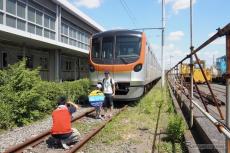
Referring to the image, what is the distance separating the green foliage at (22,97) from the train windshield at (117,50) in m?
3.06

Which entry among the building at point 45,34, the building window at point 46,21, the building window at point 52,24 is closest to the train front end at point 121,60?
the building at point 45,34

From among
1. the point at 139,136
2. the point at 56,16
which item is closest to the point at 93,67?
the point at 139,136

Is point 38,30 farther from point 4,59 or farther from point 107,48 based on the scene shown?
point 107,48

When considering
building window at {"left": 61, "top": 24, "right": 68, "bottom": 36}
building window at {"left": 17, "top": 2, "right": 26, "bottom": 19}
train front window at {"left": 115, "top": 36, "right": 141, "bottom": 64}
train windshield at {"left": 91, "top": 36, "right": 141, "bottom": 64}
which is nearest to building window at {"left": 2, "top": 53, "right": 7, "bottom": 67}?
building window at {"left": 17, "top": 2, "right": 26, "bottom": 19}

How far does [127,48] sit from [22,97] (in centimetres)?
577

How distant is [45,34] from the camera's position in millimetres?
24734

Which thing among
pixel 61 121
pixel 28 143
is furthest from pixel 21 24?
pixel 61 121

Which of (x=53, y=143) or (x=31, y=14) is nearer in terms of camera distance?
(x=53, y=143)

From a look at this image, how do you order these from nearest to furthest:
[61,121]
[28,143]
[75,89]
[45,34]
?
[61,121] → [28,143] → [75,89] → [45,34]

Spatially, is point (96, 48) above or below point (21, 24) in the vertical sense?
below

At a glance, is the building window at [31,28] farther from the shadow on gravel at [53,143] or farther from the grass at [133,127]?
the shadow on gravel at [53,143]

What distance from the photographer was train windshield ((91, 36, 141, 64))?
47.4ft

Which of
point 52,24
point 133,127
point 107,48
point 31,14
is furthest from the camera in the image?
point 52,24

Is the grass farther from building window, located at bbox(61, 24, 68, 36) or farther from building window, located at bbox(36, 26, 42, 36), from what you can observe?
building window, located at bbox(61, 24, 68, 36)
